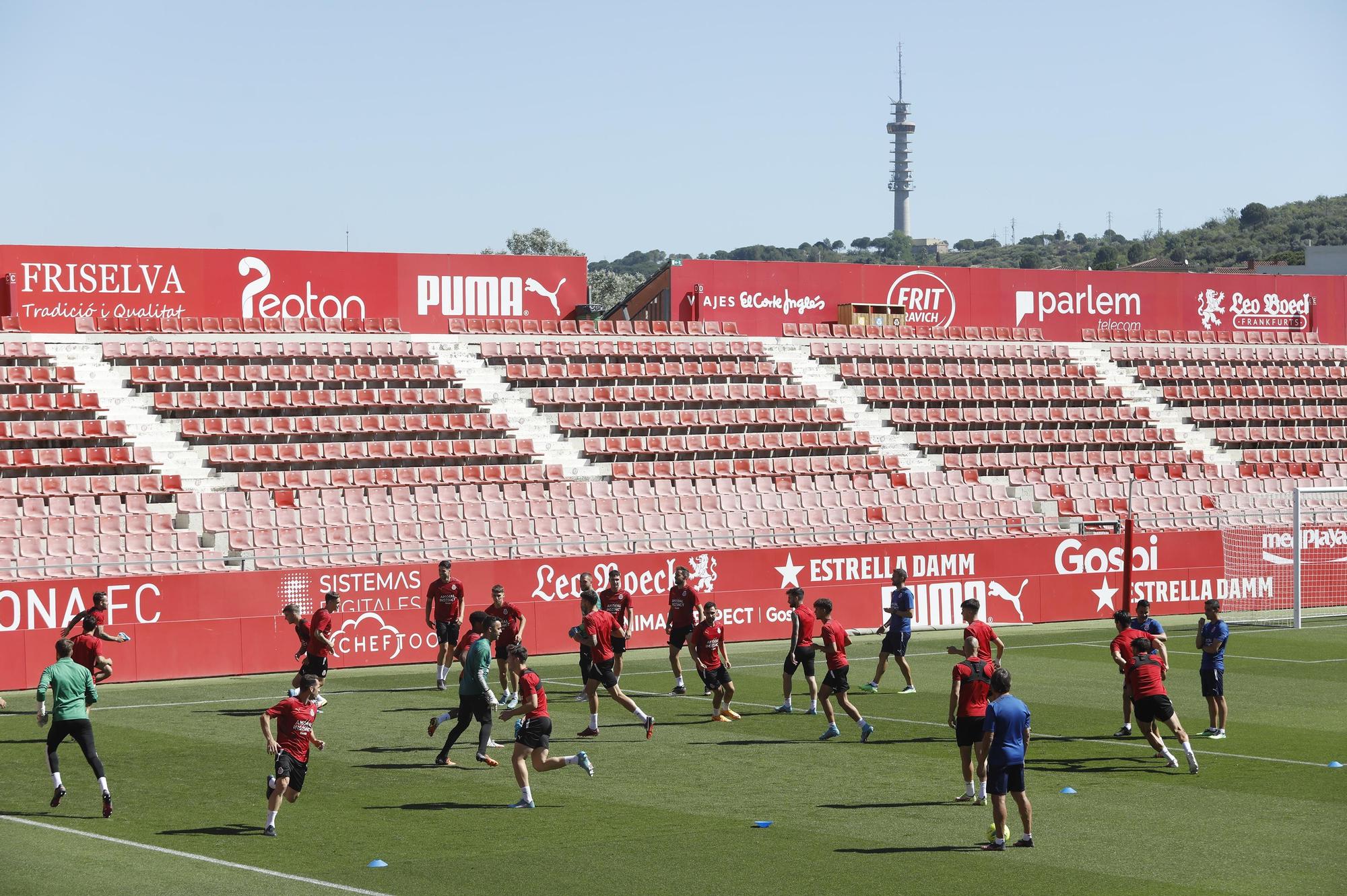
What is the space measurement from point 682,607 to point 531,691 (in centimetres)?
902

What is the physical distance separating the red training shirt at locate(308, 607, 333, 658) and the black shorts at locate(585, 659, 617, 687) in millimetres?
3642

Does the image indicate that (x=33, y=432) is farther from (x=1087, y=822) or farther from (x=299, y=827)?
(x=1087, y=822)

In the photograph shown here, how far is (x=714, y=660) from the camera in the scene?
22.4 meters

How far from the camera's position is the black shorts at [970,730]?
1664 cm

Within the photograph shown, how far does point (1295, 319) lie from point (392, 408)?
3265cm

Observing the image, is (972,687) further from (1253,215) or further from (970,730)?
(1253,215)

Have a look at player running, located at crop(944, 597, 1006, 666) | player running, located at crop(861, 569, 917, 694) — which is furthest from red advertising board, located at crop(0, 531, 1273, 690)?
player running, located at crop(944, 597, 1006, 666)

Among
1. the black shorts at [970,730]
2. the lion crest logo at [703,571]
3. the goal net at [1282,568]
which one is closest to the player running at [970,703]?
the black shorts at [970,730]

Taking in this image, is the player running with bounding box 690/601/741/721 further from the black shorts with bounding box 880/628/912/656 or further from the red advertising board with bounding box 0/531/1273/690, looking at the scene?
the red advertising board with bounding box 0/531/1273/690

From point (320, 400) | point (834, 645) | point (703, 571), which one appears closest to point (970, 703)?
point (834, 645)

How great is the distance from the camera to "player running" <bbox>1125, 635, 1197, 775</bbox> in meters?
18.3

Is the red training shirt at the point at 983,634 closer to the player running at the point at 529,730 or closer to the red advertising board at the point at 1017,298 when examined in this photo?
the player running at the point at 529,730

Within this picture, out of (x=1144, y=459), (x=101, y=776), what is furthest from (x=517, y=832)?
(x=1144, y=459)

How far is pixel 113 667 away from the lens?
27188 millimetres
